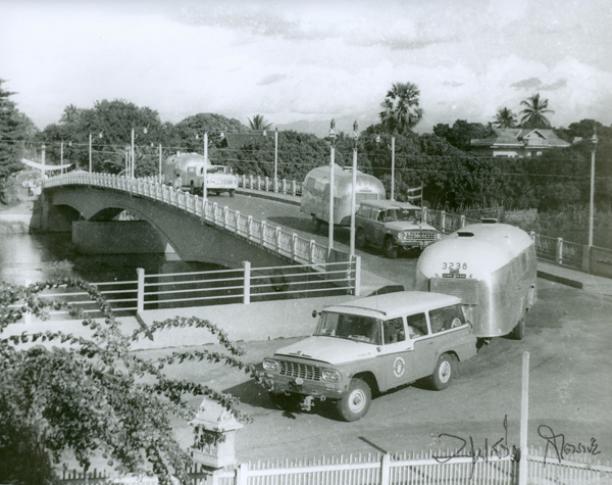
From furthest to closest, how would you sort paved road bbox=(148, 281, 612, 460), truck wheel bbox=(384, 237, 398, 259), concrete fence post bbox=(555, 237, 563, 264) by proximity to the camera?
concrete fence post bbox=(555, 237, 563, 264), truck wheel bbox=(384, 237, 398, 259), paved road bbox=(148, 281, 612, 460)

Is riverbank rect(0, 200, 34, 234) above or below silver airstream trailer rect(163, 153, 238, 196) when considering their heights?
below

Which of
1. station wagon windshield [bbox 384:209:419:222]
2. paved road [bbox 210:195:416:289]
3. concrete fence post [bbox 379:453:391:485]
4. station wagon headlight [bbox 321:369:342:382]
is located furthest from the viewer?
station wagon windshield [bbox 384:209:419:222]

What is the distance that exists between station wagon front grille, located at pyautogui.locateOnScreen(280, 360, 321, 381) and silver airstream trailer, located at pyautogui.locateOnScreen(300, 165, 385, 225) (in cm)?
2018

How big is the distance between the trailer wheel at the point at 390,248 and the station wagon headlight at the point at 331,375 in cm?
1710

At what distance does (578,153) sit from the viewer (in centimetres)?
5769

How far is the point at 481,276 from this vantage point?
672 inches

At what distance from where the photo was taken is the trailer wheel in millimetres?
29859

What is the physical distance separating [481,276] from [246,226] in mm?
18157

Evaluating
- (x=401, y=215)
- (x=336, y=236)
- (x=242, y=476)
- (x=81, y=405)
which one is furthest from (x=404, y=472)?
(x=336, y=236)

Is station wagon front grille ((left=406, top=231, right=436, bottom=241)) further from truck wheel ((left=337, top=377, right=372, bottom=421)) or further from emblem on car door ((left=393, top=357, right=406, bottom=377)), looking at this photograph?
truck wheel ((left=337, top=377, right=372, bottom=421))

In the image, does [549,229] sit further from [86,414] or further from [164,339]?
[86,414]
